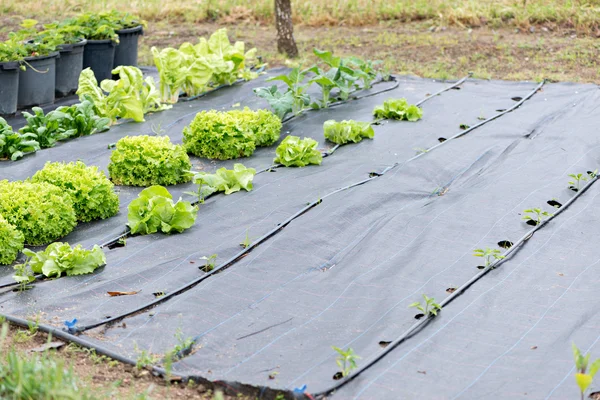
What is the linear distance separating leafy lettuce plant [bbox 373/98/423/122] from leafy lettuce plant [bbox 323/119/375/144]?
1.89ft

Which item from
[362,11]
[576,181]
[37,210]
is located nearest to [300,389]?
[37,210]

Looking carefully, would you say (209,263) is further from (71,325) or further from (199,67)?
(199,67)

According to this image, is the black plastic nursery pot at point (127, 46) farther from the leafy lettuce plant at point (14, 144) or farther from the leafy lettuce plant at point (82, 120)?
the leafy lettuce plant at point (14, 144)

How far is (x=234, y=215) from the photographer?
17.3 ft

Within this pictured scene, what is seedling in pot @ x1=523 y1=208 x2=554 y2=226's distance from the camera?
4910 millimetres

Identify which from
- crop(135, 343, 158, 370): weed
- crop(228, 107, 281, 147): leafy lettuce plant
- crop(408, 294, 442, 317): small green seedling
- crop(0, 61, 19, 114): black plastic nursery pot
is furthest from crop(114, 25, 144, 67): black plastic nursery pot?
crop(408, 294, 442, 317): small green seedling

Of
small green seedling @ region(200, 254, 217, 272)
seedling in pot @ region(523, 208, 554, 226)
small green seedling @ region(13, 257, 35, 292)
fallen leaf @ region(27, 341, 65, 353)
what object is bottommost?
fallen leaf @ region(27, 341, 65, 353)

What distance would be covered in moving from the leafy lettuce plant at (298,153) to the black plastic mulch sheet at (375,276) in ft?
0.34

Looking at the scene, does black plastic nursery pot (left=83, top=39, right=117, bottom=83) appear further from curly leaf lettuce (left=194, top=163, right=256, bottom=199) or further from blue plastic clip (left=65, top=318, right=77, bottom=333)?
blue plastic clip (left=65, top=318, right=77, bottom=333)

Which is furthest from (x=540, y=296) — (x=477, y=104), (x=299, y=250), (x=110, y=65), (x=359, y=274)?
(x=110, y=65)

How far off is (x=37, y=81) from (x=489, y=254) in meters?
5.64

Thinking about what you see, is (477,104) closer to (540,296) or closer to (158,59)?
(158,59)

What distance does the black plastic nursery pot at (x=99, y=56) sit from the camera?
899 centimetres

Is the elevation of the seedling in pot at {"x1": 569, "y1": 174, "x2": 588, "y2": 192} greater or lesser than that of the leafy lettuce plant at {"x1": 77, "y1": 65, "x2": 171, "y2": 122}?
greater
